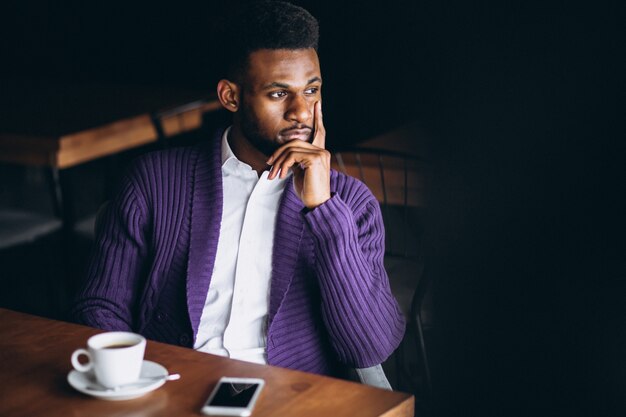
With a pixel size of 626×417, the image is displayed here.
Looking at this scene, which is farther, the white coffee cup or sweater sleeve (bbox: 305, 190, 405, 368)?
sweater sleeve (bbox: 305, 190, 405, 368)

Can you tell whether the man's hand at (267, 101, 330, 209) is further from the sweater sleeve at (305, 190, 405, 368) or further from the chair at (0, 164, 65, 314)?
the chair at (0, 164, 65, 314)

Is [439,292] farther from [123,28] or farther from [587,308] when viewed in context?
[123,28]

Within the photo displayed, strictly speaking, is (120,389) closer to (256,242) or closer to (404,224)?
(256,242)

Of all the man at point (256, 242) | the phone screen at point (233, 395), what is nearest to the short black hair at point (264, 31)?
the man at point (256, 242)

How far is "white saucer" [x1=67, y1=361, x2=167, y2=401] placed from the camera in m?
1.30

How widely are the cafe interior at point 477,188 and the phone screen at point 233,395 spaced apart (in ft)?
0.13

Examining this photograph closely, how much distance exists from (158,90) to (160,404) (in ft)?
10.2

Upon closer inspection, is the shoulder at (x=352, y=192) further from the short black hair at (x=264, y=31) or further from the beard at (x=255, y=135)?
the short black hair at (x=264, y=31)

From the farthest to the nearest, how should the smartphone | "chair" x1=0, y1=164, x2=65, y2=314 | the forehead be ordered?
"chair" x1=0, y1=164, x2=65, y2=314, the forehead, the smartphone

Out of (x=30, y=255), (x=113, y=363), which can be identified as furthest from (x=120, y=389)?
(x=30, y=255)

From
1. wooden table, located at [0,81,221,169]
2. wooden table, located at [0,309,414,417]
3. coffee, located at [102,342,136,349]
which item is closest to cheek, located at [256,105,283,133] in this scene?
wooden table, located at [0,309,414,417]

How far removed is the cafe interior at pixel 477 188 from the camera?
7.28 feet

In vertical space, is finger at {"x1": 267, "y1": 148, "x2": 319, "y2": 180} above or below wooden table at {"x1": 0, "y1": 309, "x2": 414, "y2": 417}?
above

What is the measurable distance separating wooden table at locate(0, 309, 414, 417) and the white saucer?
1cm
